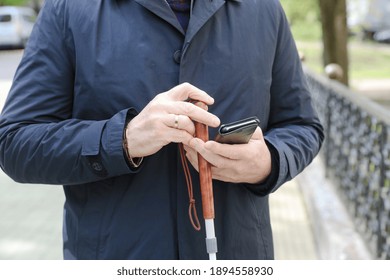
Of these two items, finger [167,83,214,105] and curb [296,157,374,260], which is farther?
curb [296,157,374,260]

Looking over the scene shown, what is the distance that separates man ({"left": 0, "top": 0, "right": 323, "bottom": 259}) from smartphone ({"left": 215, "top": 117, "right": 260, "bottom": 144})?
5 centimetres

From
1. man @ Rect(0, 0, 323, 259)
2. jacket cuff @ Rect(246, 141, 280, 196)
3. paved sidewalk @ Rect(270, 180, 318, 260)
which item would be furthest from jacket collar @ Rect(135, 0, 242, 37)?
paved sidewalk @ Rect(270, 180, 318, 260)

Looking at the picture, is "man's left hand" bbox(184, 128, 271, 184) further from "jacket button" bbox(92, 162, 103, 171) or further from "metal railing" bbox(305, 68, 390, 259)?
"metal railing" bbox(305, 68, 390, 259)

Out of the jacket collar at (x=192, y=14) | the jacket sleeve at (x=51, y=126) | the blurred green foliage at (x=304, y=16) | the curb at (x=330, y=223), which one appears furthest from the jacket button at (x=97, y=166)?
the blurred green foliage at (x=304, y=16)

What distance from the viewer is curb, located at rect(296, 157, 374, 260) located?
181 inches

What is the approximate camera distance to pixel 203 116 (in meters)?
1.64

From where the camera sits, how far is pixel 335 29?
11719 millimetres

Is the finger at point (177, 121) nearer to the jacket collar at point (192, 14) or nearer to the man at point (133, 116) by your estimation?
the man at point (133, 116)

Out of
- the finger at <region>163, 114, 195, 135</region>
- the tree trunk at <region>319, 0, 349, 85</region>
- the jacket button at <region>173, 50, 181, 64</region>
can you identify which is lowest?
the tree trunk at <region>319, 0, 349, 85</region>

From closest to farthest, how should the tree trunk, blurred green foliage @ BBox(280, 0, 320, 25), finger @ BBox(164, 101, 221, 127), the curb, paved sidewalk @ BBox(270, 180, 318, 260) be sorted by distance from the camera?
finger @ BBox(164, 101, 221, 127)
the curb
paved sidewalk @ BBox(270, 180, 318, 260)
the tree trunk
blurred green foliage @ BBox(280, 0, 320, 25)

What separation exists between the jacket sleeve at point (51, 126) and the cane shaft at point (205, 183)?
0.62 ft

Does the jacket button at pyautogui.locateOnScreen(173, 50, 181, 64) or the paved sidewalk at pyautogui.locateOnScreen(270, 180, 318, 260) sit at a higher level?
the jacket button at pyautogui.locateOnScreen(173, 50, 181, 64)

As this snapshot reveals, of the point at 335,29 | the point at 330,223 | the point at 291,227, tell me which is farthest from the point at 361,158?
the point at 335,29

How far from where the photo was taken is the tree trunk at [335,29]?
11.6 m
